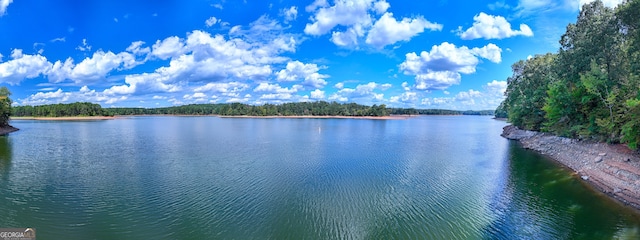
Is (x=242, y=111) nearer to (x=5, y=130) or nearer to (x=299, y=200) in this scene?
(x=5, y=130)

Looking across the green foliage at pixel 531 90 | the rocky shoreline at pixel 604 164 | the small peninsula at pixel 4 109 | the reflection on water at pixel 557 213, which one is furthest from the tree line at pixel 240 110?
the reflection on water at pixel 557 213

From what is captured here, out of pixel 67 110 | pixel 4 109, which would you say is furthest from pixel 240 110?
pixel 4 109

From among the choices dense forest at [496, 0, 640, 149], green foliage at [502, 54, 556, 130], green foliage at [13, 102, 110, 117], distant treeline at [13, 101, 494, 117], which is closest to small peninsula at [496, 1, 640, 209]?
dense forest at [496, 0, 640, 149]

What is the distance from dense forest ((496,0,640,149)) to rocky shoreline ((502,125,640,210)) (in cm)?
99

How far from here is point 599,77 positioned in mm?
25266

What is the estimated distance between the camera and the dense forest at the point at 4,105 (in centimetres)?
4884

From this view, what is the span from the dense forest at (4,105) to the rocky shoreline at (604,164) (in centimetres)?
7671

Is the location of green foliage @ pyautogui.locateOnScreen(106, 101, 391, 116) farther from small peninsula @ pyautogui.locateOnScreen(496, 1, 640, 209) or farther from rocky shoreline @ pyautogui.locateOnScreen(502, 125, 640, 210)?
rocky shoreline @ pyautogui.locateOnScreen(502, 125, 640, 210)

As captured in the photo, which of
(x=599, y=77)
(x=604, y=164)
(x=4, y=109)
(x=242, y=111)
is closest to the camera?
(x=604, y=164)

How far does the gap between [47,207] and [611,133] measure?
124 feet

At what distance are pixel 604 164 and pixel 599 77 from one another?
9.51m

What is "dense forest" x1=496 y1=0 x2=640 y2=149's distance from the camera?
2141 centimetres

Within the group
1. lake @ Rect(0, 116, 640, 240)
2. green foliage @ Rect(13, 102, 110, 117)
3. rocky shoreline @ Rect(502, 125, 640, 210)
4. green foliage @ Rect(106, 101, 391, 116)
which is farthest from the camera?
green foliage @ Rect(106, 101, 391, 116)

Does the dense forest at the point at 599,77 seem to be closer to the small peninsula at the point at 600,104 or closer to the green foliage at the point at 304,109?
the small peninsula at the point at 600,104
